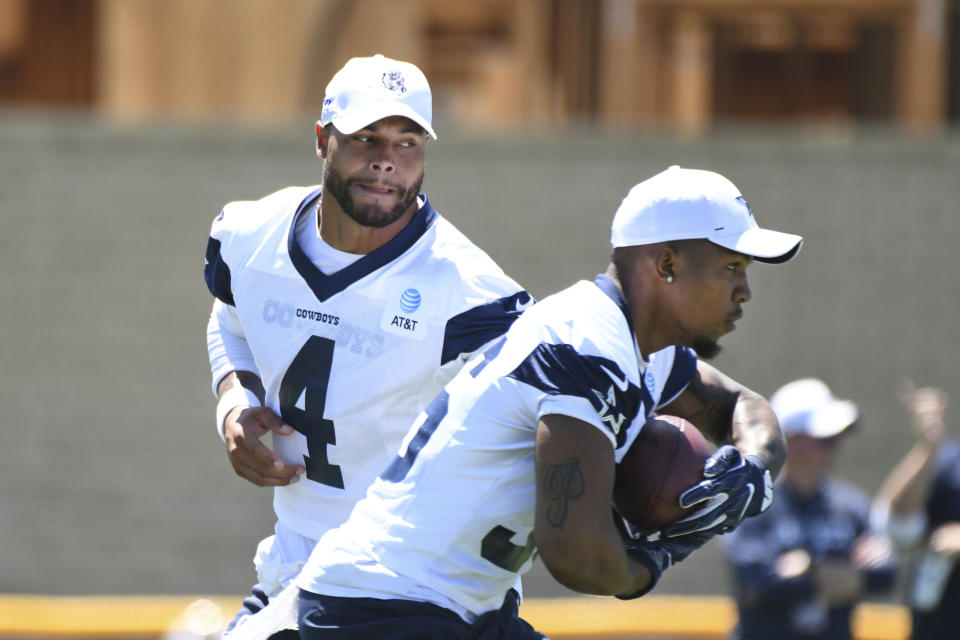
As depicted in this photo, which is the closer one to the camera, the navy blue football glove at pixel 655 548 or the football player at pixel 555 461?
the football player at pixel 555 461

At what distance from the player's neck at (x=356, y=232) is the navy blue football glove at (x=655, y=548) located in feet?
3.21

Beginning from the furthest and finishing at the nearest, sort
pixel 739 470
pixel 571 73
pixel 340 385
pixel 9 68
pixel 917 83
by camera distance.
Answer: pixel 9 68
pixel 571 73
pixel 917 83
pixel 340 385
pixel 739 470

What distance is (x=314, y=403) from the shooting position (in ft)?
11.5

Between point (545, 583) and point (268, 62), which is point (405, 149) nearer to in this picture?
point (545, 583)

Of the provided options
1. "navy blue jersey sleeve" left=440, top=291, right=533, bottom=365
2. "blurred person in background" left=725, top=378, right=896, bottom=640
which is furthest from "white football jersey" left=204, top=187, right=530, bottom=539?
"blurred person in background" left=725, top=378, right=896, bottom=640

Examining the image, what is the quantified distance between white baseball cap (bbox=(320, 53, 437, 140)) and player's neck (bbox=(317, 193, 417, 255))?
0.78 ft

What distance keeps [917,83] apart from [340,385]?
8.29 m

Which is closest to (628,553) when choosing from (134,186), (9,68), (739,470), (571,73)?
(739,470)

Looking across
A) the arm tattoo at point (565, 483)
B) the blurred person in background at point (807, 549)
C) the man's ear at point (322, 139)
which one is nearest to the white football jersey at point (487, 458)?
the arm tattoo at point (565, 483)

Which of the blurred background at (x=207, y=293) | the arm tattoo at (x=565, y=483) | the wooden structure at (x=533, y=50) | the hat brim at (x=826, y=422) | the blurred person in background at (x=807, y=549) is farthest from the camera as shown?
the wooden structure at (x=533, y=50)

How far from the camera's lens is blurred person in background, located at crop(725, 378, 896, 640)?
19.1 feet

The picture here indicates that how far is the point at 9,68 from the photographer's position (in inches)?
560

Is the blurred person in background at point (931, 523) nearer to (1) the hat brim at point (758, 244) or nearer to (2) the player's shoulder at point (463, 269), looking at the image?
(2) the player's shoulder at point (463, 269)

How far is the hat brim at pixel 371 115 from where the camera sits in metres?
3.42
